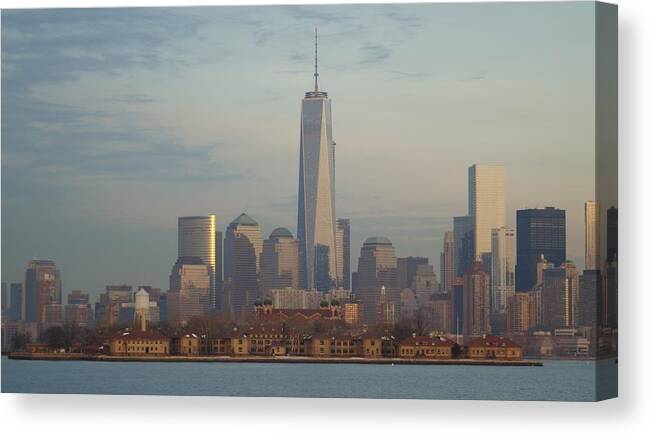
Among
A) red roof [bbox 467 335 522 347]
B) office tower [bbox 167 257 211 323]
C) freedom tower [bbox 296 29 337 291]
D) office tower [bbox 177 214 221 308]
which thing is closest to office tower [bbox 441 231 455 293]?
red roof [bbox 467 335 522 347]

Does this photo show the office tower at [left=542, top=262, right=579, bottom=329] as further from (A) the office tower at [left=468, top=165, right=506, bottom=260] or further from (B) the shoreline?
(A) the office tower at [left=468, top=165, right=506, bottom=260]

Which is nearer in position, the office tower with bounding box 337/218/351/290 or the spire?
the spire

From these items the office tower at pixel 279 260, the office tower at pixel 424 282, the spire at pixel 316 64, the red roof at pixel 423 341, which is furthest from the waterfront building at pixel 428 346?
the spire at pixel 316 64

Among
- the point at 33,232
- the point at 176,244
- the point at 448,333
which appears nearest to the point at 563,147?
the point at 448,333

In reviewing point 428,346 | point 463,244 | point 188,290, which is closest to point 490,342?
point 428,346

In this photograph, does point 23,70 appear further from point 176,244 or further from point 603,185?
point 603,185
